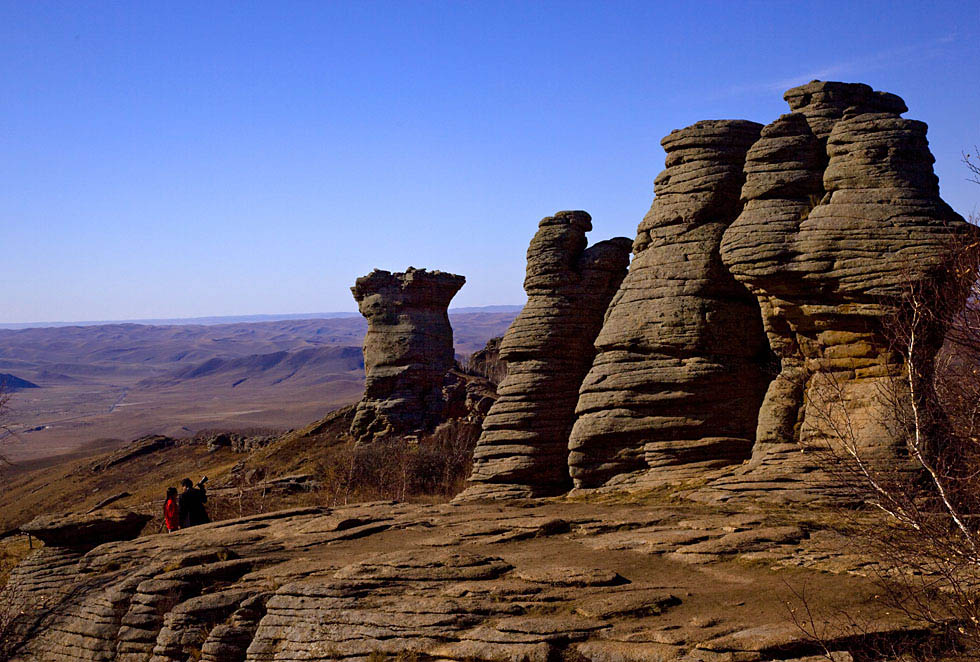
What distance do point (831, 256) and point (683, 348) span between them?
5.20 meters

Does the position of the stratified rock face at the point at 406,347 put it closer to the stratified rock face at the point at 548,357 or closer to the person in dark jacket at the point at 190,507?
the stratified rock face at the point at 548,357

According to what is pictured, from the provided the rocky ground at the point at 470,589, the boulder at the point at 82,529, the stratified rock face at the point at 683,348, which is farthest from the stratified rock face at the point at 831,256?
the boulder at the point at 82,529

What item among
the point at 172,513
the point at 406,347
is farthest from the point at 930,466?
the point at 406,347

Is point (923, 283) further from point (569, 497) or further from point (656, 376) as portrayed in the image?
point (569, 497)

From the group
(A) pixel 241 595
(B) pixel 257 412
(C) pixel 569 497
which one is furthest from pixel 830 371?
(B) pixel 257 412

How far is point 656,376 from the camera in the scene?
26422 millimetres

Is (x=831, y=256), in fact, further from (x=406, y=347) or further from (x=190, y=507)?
(x=406, y=347)

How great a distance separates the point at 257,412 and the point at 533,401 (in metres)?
171

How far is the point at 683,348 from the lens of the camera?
26.3 meters

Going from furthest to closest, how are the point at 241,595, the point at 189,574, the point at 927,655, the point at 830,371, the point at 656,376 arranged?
the point at 656,376 → the point at 830,371 → the point at 189,574 → the point at 241,595 → the point at 927,655

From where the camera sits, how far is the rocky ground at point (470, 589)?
1437 cm

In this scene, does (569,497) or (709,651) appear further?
(569,497)

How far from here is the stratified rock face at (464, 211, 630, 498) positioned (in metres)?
31.2

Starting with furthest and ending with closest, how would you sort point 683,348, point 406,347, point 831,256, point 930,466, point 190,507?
point 406,347 → point 190,507 → point 683,348 → point 831,256 → point 930,466
